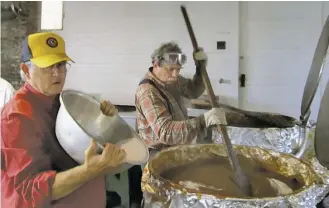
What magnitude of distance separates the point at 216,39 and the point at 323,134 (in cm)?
103

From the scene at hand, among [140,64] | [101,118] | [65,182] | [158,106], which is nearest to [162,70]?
[158,106]

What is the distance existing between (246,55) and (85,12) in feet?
3.33

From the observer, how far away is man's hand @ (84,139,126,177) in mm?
714

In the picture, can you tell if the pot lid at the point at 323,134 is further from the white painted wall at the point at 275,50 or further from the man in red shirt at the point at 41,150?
the white painted wall at the point at 275,50

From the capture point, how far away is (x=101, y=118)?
997 mm

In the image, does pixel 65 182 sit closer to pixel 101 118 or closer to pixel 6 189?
pixel 6 189

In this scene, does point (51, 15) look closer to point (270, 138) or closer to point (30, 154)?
point (30, 154)

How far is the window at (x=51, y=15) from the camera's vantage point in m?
1.25

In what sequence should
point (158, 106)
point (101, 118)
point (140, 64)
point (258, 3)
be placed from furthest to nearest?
point (258, 3) → point (140, 64) → point (158, 106) → point (101, 118)

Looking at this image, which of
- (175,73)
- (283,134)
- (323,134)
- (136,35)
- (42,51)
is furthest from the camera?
(136,35)

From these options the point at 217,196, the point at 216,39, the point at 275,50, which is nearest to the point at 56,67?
the point at 217,196

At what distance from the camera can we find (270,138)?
1239 mm

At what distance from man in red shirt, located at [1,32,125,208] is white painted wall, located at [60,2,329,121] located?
3.23ft

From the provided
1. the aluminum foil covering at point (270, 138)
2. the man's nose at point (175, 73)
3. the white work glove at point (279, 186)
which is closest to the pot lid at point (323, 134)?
the aluminum foil covering at point (270, 138)
